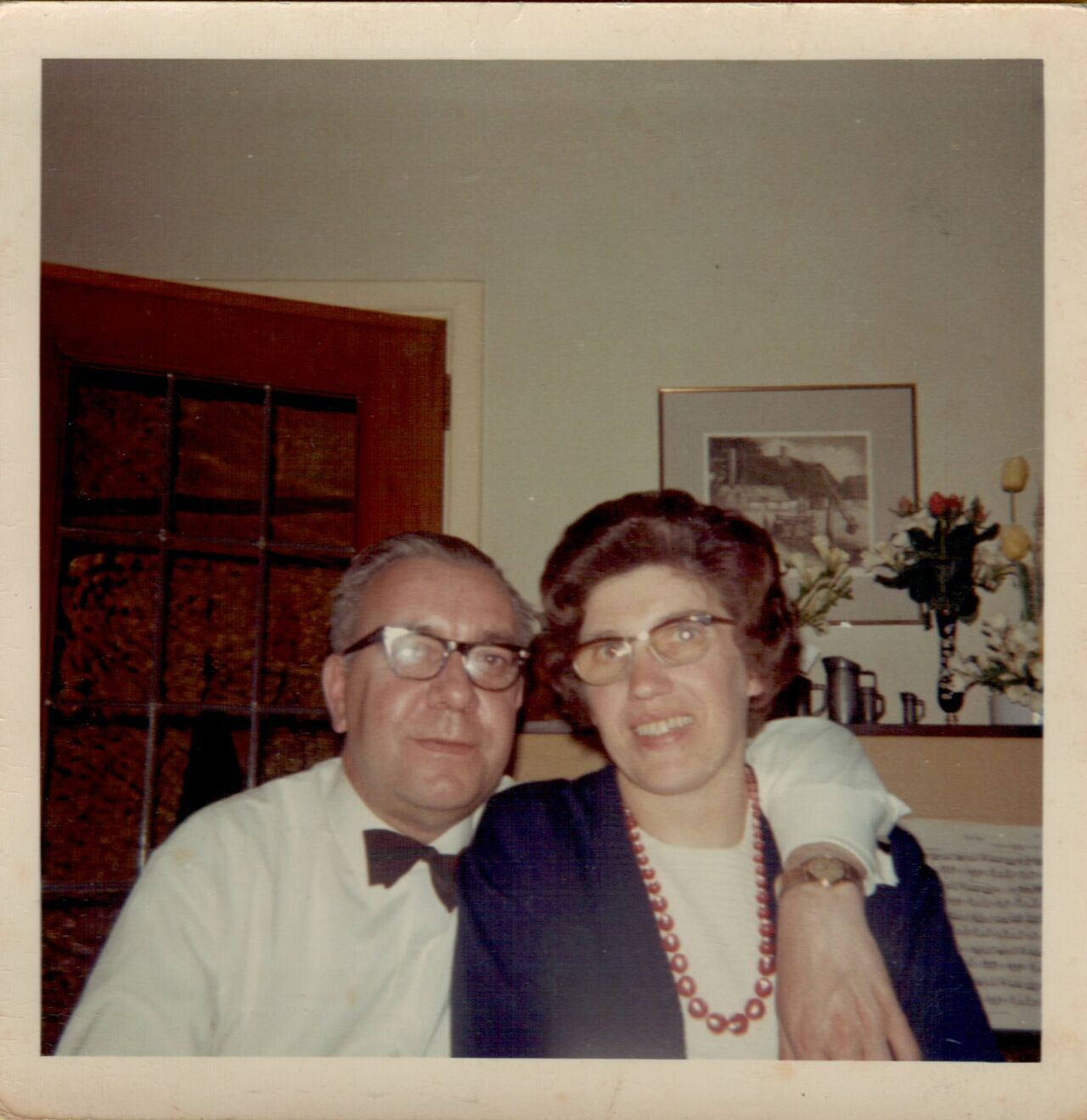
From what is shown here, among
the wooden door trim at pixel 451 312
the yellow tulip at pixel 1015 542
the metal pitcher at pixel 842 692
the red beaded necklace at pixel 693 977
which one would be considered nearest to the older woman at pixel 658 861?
the red beaded necklace at pixel 693 977

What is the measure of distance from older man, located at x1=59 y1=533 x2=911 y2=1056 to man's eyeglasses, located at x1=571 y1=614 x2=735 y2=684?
0.30 feet

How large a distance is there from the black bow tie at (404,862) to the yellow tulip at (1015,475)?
2.93 ft

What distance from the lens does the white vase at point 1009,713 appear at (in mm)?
1251

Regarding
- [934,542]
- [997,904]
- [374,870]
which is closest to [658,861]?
[374,870]

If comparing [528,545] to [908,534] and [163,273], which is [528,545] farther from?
[163,273]

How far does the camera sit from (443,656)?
1166 mm

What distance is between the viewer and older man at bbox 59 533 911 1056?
3.73 ft

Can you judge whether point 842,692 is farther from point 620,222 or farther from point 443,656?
point 620,222

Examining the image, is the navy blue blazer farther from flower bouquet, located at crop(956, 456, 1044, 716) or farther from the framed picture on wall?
the framed picture on wall

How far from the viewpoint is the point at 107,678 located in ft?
4.19

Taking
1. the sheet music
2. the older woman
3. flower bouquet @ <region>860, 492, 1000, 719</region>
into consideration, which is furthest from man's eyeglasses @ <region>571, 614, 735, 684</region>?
the sheet music

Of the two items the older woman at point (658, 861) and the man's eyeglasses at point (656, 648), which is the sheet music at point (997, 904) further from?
the man's eyeglasses at point (656, 648)

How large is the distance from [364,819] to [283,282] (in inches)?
31.5
